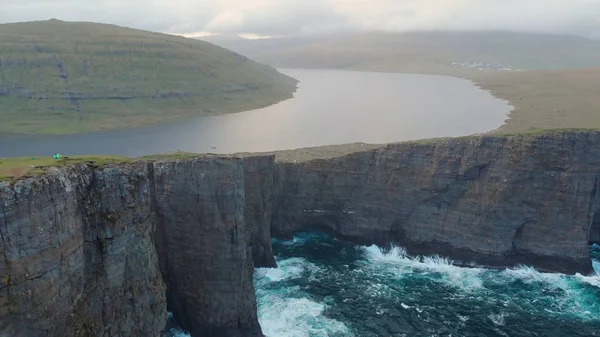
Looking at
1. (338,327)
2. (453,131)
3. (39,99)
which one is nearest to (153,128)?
(39,99)

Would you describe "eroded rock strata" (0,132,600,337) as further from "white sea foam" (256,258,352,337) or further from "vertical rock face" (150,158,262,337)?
"white sea foam" (256,258,352,337)

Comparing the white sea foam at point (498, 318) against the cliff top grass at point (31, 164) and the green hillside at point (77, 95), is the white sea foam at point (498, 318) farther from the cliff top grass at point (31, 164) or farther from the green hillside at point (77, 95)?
the green hillside at point (77, 95)

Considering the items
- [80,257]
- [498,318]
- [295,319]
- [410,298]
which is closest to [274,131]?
[410,298]

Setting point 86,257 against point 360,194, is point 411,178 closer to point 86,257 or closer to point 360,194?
point 360,194

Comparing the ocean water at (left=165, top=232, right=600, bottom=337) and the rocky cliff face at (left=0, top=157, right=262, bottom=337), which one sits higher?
the rocky cliff face at (left=0, top=157, right=262, bottom=337)

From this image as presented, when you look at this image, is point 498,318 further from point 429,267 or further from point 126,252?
point 126,252

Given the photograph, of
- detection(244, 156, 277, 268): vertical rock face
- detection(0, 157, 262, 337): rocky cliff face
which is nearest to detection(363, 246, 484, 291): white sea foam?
detection(244, 156, 277, 268): vertical rock face
